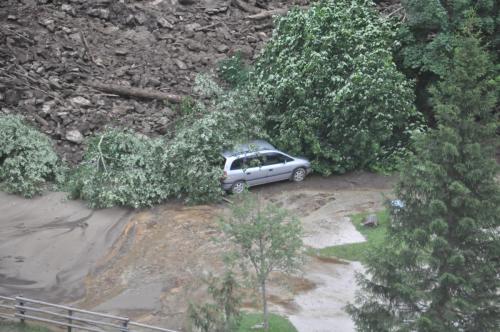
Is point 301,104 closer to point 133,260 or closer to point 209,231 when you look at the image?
point 209,231

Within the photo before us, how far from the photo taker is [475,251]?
414 inches

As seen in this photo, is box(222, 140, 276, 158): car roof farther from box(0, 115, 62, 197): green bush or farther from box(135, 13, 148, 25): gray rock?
box(135, 13, 148, 25): gray rock

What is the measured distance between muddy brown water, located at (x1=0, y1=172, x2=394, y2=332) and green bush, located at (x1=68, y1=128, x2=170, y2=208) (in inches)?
15.3

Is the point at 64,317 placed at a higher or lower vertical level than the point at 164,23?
lower

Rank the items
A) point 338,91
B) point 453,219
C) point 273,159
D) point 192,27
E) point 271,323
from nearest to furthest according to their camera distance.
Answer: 1. point 453,219
2. point 271,323
3. point 338,91
4. point 273,159
5. point 192,27

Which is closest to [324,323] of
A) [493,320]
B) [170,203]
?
[493,320]

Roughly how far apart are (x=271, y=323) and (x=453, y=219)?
195 inches

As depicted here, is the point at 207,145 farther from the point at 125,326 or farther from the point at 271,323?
the point at 125,326

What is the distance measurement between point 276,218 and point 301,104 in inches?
350

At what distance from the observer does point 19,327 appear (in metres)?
13.8

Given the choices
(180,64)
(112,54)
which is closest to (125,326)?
(180,64)

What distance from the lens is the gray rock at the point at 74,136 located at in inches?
875

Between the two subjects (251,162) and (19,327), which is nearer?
(19,327)

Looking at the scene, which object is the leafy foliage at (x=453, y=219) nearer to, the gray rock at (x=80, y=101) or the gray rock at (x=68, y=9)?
the gray rock at (x=80, y=101)
